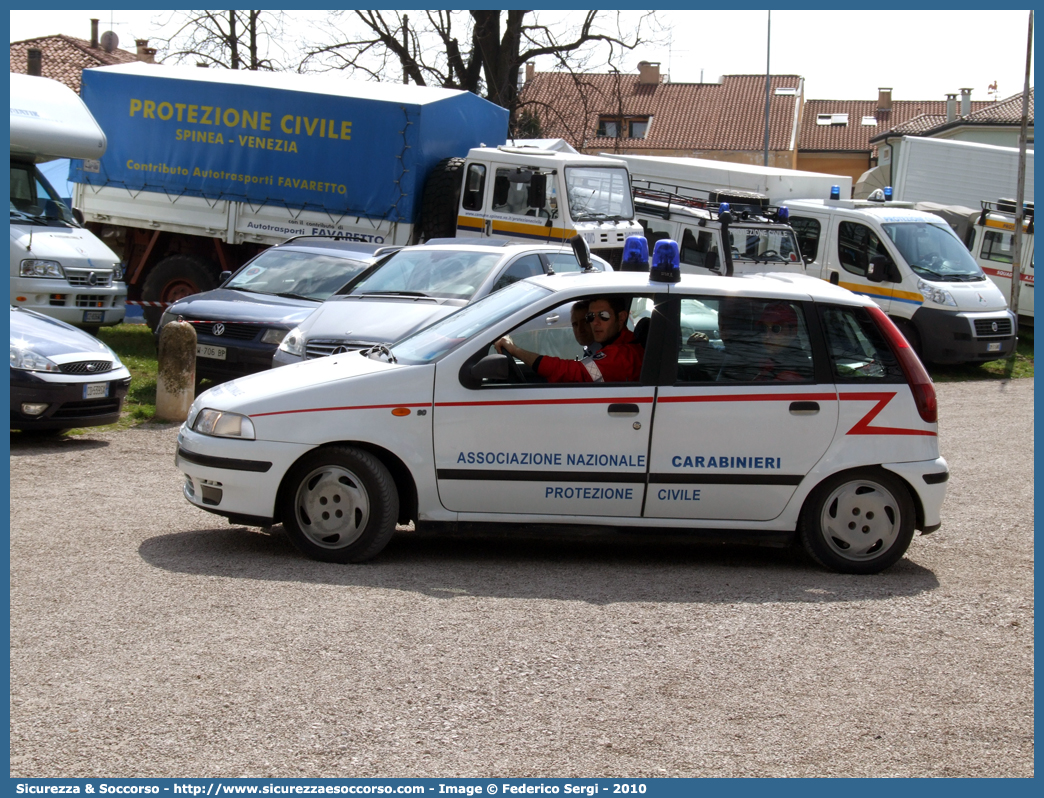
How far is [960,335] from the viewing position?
1806 cm

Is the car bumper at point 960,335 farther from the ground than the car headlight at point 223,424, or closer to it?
farther from the ground

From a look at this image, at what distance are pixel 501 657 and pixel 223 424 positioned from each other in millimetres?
2220

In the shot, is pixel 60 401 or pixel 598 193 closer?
pixel 60 401

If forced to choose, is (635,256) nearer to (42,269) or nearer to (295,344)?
(295,344)

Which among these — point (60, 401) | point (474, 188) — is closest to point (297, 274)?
point (60, 401)

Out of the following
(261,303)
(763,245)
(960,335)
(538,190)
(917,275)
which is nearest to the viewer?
(261,303)

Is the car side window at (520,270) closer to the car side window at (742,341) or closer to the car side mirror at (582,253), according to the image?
the car side mirror at (582,253)

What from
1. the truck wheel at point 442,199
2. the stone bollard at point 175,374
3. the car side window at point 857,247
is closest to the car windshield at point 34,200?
the truck wheel at point 442,199

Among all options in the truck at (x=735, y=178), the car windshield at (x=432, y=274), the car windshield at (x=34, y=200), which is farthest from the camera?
the truck at (x=735, y=178)

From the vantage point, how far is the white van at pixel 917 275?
18.2 metres

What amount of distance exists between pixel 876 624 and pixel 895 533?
1.08m

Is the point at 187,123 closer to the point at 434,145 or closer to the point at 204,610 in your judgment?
the point at 434,145

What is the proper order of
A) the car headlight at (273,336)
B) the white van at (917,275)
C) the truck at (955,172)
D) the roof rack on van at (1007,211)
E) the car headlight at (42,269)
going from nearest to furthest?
the car headlight at (273,336), the car headlight at (42,269), the white van at (917,275), the roof rack on van at (1007,211), the truck at (955,172)

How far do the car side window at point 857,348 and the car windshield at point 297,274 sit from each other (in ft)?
24.4
